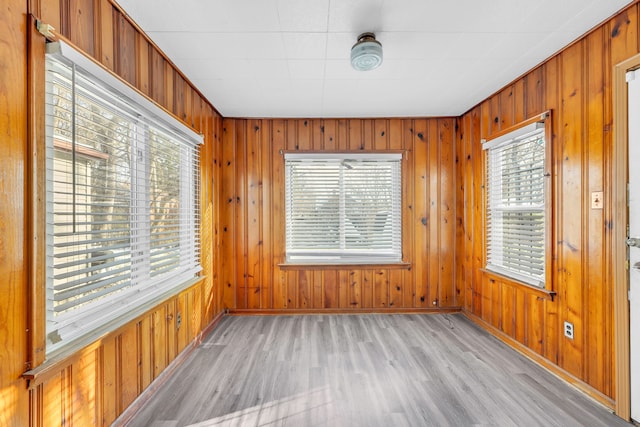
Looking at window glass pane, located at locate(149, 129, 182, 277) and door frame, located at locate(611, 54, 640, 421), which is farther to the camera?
window glass pane, located at locate(149, 129, 182, 277)

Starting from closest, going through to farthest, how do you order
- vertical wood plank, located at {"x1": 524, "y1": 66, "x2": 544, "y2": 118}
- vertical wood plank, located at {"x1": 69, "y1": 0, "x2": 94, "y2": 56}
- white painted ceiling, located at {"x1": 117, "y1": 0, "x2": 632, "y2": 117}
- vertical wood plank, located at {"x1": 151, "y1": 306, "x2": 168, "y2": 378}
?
vertical wood plank, located at {"x1": 69, "y1": 0, "x2": 94, "y2": 56}, white painted ceiling, located at {"x1": 117, "y1": 0, "x2": 632, "y2": 117}, vertical wood plank, located at {"x1": 151, "y1": 306, "x2": 168, "y2": 378}, vertical wood plank, located at {"x1": 524, "y1": 66, "x2": 544, "y2": 118}

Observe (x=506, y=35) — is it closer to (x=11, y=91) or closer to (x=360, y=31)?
(x=360, y=31)

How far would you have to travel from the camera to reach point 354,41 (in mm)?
1949

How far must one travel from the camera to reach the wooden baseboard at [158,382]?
1.69 m

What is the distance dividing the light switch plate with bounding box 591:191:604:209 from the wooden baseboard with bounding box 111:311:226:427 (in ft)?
10.6

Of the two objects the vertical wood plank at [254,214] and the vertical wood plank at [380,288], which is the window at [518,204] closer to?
the vertical wood plank at [380,288]

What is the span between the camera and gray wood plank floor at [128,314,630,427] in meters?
1.72

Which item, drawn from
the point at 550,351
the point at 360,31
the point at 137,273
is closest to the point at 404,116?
the point at 360,31

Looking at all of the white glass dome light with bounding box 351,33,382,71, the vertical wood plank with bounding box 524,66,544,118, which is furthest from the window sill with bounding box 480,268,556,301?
the white glass dome light with bounding box 351,33,382,71

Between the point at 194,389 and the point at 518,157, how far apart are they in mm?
3285

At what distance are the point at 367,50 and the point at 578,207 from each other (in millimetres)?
1829

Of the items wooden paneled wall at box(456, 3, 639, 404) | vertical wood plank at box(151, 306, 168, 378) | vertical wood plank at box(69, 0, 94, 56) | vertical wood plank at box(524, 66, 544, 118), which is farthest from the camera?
vertical wood plank at box(524, 66, 544, 118)

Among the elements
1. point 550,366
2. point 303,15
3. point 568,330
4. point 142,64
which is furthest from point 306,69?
point 550,366

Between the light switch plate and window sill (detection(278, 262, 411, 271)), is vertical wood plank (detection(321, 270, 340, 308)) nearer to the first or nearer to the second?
window sill (detection(278, 262, 411, 271))
